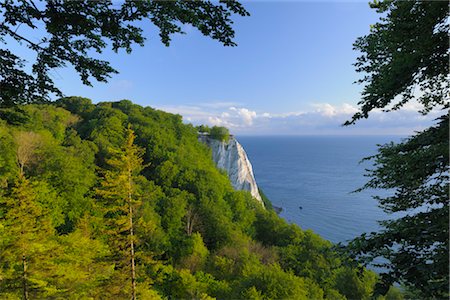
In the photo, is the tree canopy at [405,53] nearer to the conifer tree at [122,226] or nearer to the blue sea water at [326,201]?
the conifer tree at [122,226]

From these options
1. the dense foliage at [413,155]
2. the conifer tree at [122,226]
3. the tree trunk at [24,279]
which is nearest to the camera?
the dense foliage at [413,155]

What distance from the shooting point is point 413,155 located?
5.44m

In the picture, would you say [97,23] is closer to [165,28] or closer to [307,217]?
[165,28]

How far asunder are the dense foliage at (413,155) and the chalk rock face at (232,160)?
143 feet

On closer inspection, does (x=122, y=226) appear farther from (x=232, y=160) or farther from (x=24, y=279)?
(x=232, y=160)

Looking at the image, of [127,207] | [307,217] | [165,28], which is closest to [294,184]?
[307,217]

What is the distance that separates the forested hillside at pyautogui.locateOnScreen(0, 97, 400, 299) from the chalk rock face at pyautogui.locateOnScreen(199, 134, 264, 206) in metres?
2.89

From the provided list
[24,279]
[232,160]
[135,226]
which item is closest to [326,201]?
[232,160]

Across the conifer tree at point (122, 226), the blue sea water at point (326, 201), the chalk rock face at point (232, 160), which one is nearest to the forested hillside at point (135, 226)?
the conifer tree at point (122, 226)

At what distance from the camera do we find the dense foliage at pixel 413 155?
4.34 metres

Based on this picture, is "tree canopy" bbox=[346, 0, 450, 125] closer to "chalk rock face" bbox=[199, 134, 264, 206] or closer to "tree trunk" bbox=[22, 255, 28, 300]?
"tree trunk" bbox=[22, 255, 28, 300]

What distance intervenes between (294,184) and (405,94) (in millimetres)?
80458

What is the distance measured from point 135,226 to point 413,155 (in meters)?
10.0

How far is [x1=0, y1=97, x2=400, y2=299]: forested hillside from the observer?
10203 millimetres
